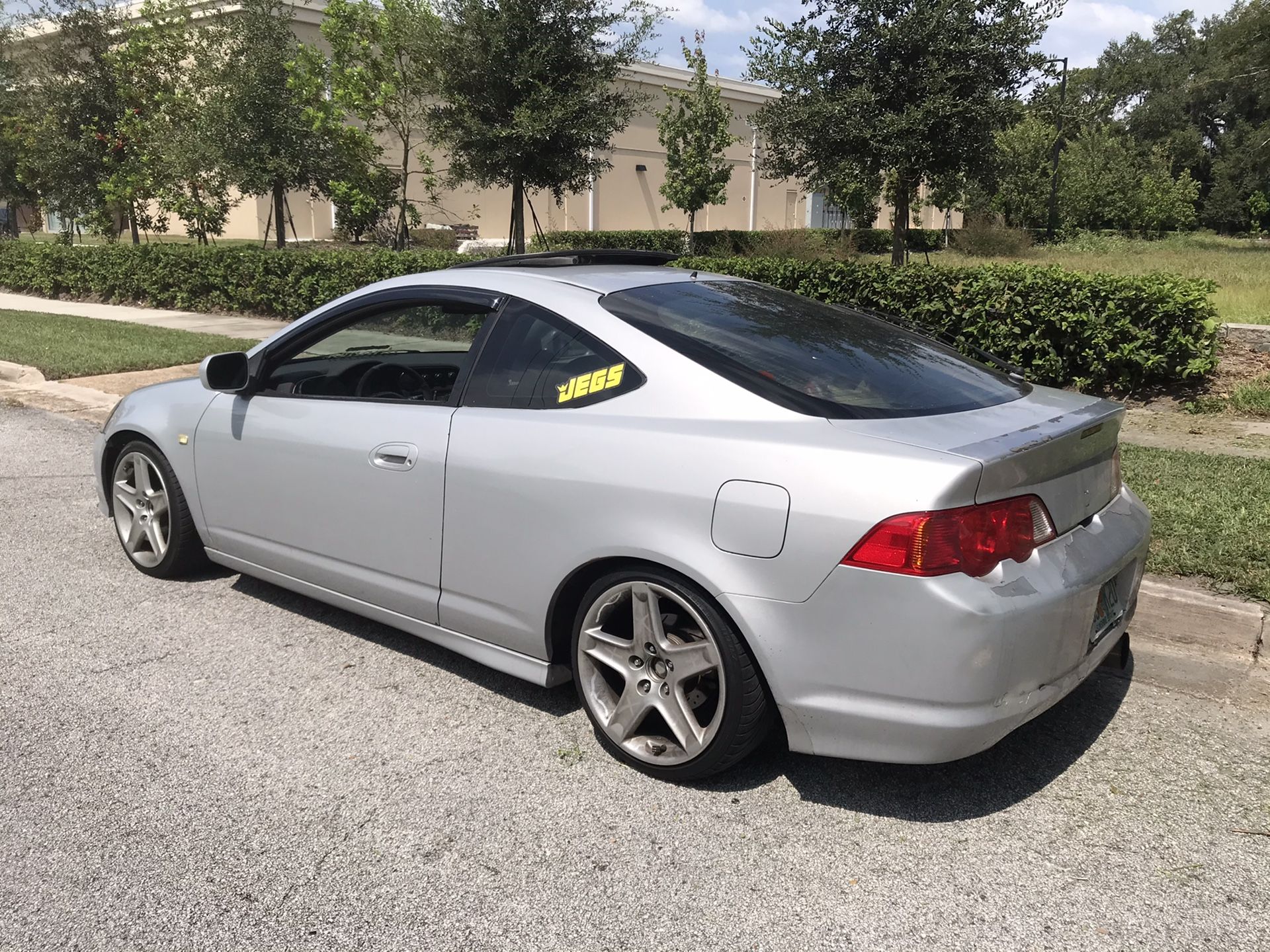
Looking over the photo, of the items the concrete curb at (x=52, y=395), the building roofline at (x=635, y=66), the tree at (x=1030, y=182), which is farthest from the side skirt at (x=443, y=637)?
the tree at (x=1030, y=182)

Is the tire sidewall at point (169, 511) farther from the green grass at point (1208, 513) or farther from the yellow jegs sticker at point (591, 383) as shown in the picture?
the green grass at point (1208, 513)

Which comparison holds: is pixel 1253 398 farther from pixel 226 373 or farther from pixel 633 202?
pixel 633 202

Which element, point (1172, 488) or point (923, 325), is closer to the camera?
point (1172, 488)

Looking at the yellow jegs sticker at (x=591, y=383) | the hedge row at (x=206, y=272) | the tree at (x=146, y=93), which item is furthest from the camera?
the tree at (x=146, y=93)

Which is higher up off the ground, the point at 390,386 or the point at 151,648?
the point at 390,386

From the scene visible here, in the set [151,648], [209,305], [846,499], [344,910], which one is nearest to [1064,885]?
[846,499]

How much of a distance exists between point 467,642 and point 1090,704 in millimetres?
2284

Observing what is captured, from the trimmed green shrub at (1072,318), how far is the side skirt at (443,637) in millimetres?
4873

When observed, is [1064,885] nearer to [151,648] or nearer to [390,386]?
[390,386]

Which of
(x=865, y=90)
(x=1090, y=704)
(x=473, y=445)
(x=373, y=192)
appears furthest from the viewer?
(x=373, y=192)

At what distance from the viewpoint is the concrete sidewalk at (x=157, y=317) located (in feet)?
47.3

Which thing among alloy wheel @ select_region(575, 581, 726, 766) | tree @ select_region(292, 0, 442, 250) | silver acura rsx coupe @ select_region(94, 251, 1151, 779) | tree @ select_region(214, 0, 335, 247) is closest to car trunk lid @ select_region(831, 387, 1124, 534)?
silver acura rsx coupe @ select_region(94, 251, 1151, 779)

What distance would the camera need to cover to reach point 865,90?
54.0ft

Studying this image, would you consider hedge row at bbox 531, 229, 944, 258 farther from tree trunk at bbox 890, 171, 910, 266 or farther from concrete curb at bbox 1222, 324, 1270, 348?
concrete curb at bbox 1222, 324, 1270, 348
